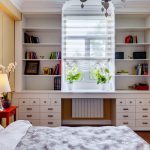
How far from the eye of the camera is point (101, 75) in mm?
5531

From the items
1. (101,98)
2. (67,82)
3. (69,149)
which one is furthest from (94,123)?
(69,149)

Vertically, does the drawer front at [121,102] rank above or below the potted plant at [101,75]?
below

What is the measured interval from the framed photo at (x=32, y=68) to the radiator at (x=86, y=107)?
103cm

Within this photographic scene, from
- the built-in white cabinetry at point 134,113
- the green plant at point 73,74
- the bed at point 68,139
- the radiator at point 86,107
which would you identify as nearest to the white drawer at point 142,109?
the built-in white cabinetry at point 134,113

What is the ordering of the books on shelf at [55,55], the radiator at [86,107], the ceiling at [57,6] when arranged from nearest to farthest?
1. the ceiling at [57,6]
2. the books on shelf at [55,55]
3. the radiator at [86,107]

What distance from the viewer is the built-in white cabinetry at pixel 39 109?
5285 mm

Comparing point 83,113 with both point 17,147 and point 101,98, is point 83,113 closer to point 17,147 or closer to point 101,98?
point 101,98

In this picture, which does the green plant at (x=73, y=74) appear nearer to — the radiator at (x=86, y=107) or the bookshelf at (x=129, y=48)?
the radiator at (x=86, y=107)

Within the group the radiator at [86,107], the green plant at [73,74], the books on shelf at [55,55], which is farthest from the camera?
the radiator at [86,107]

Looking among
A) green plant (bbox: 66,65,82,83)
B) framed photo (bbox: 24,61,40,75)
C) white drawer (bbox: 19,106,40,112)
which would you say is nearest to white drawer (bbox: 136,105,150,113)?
green plant (bbox: 66,65,82,83)

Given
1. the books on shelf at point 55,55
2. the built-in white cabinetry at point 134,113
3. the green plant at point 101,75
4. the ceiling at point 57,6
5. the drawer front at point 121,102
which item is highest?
the ceiling at point 57,6

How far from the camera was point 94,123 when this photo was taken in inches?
233

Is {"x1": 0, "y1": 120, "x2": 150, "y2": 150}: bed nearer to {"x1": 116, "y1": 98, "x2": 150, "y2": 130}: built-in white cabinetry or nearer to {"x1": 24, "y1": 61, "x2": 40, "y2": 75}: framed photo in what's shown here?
{"x1": 116, "y1": 98, "x2": 150, "y2": 130}: built-in white cabinetry

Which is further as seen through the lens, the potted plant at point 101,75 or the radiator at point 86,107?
the radiator at point 86,107
